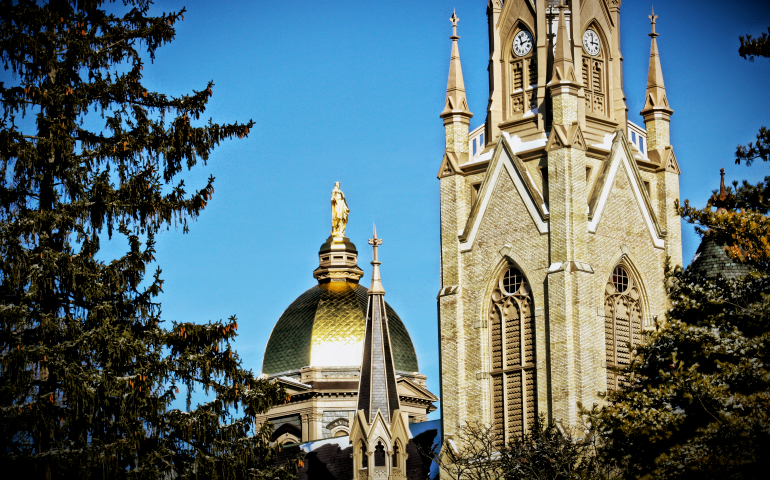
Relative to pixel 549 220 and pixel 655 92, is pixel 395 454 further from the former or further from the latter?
pixel 655 92

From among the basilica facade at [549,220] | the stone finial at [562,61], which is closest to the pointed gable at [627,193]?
the basilica facade at [549,220]

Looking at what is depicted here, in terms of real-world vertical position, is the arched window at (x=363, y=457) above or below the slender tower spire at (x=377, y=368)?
below

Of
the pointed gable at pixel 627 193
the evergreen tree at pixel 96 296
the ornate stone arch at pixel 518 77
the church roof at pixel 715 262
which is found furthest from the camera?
the ornate stone arch at pixel 518 77

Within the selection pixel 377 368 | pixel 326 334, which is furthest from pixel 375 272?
pixel 326 334

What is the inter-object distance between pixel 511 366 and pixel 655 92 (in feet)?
34.9

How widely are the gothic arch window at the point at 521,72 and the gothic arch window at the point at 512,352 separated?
17.8 feet

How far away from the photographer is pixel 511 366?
45438 millimetres

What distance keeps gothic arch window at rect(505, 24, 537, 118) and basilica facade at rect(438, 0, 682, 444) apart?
5cm

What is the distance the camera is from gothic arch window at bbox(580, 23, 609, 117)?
47438mm

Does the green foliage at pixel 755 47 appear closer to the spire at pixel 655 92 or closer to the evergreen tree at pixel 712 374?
the evergreen tree at pixel 712 374

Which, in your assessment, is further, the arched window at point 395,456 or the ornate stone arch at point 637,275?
the arched window at point 395,456

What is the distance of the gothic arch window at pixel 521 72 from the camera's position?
4762cm

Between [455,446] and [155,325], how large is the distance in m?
21.3

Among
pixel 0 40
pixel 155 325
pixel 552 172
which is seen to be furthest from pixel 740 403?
pixel 552 172
